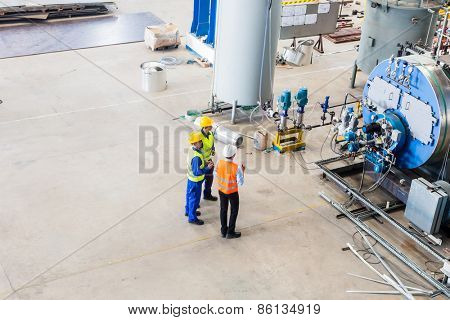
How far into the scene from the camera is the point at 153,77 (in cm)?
1259

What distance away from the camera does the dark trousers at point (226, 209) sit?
810cm

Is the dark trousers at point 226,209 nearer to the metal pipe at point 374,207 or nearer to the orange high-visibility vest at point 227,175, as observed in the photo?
the orange high-visibility vest at point 227,175

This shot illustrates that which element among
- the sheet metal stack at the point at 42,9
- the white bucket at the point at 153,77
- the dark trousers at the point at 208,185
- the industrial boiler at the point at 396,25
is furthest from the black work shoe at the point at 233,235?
the sheet metal stack at the point at 42,9

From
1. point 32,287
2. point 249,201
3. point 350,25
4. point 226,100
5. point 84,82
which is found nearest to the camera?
point 32,287

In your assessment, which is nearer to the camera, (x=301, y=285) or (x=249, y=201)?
(x=301, y=285)

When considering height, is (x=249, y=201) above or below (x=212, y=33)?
below

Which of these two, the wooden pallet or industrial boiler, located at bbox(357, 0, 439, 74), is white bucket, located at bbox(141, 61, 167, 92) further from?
the wooden pallet

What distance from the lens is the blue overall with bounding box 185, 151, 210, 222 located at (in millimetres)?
8258

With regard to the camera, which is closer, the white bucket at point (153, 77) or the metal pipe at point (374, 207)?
the metal pipe at point (374, 207)

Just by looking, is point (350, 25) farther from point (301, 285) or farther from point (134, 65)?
point (301, 285)

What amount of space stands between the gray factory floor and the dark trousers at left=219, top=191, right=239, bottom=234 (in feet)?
0.65

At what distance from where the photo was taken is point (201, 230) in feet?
28.1

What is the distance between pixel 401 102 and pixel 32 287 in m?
5.79

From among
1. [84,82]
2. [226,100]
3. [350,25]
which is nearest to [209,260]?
[226,100]
